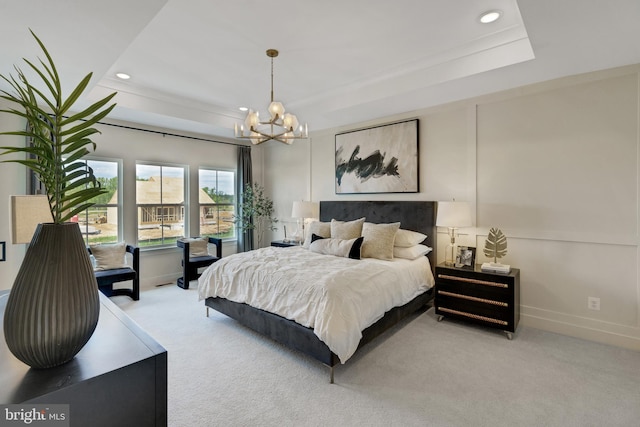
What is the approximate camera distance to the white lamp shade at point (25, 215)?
6.05ft

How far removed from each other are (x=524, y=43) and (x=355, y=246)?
2.55 meters

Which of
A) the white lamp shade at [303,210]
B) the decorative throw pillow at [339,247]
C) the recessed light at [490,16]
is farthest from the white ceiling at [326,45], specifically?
the decorative throw pillow at [339,247]

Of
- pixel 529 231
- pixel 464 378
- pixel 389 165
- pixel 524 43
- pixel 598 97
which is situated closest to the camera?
pixel 464 378

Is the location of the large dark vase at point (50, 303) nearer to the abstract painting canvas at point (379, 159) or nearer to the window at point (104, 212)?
the abstract painting canvas at point (379, 159)

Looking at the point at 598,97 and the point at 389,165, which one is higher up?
the point at 598,97

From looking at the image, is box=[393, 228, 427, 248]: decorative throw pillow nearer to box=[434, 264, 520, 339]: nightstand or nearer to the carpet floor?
box=[434, 264, 520, 339]: nightstand

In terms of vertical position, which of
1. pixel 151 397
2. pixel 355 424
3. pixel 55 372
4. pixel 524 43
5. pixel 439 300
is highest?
pixel 524 43

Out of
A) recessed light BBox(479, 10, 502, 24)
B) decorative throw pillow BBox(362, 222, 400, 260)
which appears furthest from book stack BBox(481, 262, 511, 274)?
recessed light BBox(479, 10, 502, 24)

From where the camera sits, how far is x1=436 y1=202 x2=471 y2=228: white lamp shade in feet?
11.1

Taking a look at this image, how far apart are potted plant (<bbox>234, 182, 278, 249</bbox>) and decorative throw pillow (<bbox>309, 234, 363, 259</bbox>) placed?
2.36 metres

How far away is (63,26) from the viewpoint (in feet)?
7.11

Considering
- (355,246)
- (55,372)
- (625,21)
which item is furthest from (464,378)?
(625,21)

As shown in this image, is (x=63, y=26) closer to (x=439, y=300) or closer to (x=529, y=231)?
(x=439, y=300)

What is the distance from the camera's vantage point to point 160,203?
5129 mm
